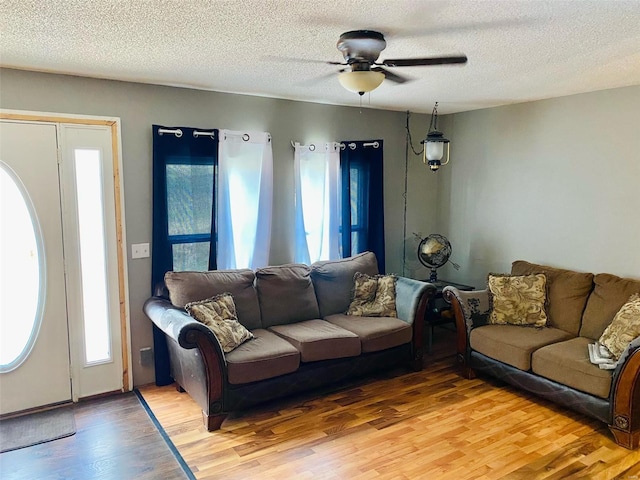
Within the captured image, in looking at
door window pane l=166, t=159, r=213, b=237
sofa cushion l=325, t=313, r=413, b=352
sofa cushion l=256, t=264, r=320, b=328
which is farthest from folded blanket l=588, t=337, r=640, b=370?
door window pane l=166, t=159, r=213, b=237

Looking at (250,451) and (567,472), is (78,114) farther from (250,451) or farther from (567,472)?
(567,472)

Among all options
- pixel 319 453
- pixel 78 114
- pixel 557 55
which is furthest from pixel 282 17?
pixel 319 453

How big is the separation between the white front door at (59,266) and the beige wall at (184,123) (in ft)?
0.43

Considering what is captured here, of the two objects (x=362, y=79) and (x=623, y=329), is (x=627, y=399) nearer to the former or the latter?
(x=623, y=329)

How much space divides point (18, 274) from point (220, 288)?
142 centimetres

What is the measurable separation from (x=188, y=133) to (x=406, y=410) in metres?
2.78

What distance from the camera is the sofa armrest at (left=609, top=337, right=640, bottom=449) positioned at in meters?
2.81

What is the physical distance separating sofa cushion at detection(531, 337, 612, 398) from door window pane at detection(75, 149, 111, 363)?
3340 mm

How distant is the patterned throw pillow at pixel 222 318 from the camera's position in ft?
10.6

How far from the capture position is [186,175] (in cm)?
378

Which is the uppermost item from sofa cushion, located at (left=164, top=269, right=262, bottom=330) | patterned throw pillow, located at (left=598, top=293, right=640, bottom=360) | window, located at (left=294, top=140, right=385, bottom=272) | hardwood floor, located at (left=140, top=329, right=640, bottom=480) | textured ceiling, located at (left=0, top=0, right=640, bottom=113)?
textured ceiling, located at (left=0, top=0, right=640, bottom=113)

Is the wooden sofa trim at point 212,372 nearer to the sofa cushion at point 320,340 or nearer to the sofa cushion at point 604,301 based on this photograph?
the sofa cushion at point 320,340

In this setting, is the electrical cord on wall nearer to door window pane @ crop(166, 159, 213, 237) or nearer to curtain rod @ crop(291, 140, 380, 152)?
curtain rod @ crop(291, 140, 380, 152)

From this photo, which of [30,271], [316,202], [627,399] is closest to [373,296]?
[316,202]
